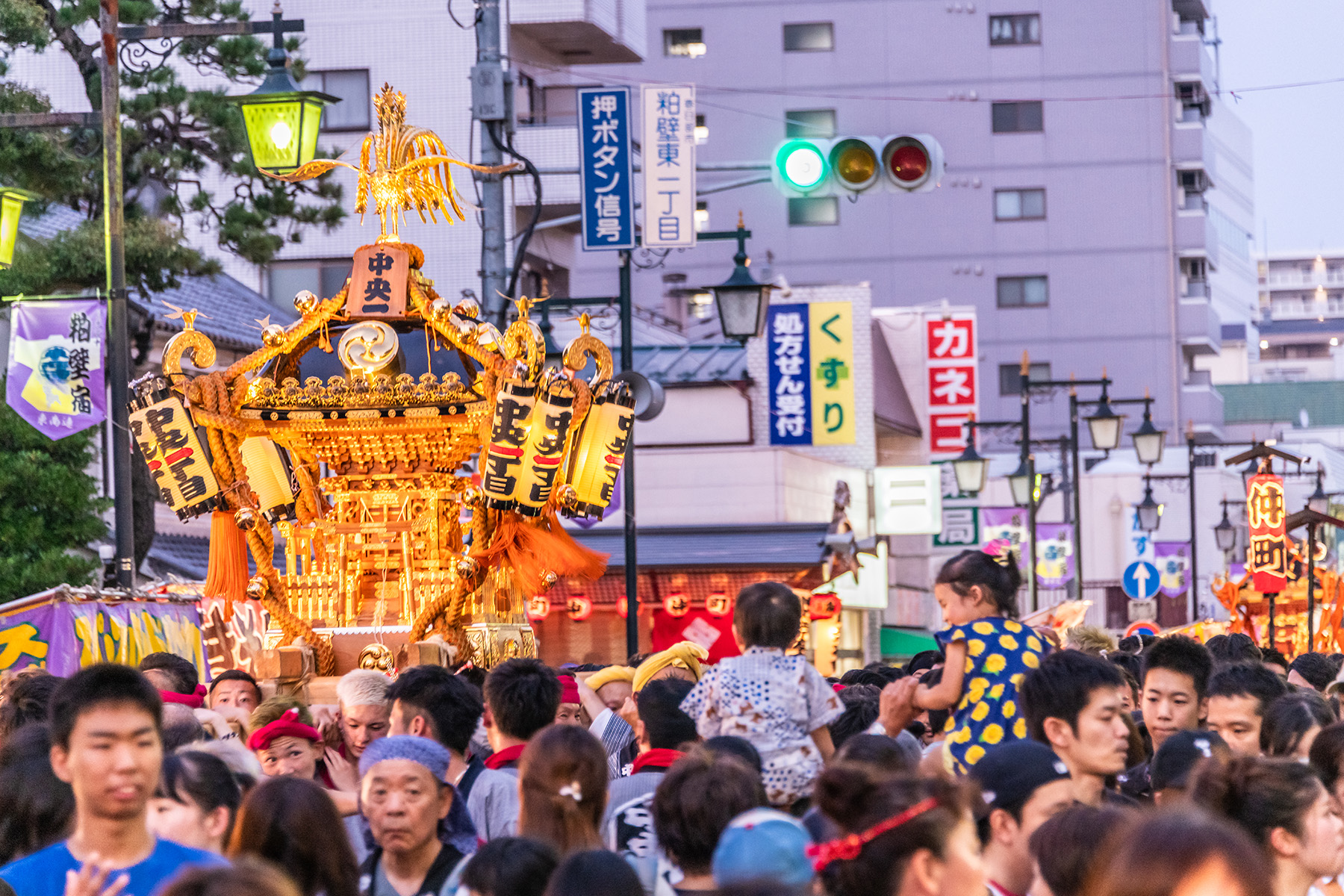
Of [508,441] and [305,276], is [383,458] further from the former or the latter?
[305,276]

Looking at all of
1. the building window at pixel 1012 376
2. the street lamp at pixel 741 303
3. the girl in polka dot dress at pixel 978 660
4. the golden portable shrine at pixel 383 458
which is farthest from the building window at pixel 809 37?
the girl in polka dot dress at pixel 978 660

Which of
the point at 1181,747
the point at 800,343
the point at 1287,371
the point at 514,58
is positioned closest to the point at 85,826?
the point at 1181,747

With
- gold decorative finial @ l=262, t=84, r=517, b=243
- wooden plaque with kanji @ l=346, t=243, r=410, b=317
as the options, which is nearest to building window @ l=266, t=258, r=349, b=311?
gold decorative finial @ l=262, t=84, r=517, b=243

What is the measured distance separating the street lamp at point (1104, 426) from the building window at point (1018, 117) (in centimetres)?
2900

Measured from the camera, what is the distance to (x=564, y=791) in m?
5.84

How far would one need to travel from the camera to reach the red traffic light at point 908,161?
14.7m

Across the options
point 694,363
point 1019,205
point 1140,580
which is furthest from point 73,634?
point 1019,205

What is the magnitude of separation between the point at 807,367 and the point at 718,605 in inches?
249

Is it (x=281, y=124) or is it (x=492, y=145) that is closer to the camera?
(x=281, y=124)

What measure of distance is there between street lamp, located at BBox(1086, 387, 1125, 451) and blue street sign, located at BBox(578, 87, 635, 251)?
11846 mm

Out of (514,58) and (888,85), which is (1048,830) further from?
(888,85)

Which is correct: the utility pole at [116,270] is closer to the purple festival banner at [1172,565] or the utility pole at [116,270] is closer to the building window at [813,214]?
the purple festival banner at [1172,565]

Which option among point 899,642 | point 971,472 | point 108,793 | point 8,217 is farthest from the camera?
point 899,642

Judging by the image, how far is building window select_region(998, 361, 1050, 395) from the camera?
55.3m
